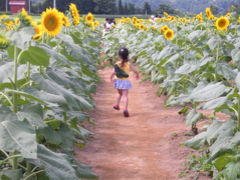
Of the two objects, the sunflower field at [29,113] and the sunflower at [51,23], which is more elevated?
the sunflower at [51,23]

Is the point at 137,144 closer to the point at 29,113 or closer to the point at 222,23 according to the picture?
the point at 222,23

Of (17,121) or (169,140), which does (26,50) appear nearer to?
(17,121)

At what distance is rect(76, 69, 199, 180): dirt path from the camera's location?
15.5 ft

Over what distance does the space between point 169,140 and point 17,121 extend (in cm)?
361

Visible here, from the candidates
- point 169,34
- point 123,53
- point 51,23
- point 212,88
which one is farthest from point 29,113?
point 123,53

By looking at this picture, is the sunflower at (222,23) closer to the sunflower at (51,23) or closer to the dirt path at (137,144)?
the dirt path at (137,144)

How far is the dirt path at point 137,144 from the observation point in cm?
471

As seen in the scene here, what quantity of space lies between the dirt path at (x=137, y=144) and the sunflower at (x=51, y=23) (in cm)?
140

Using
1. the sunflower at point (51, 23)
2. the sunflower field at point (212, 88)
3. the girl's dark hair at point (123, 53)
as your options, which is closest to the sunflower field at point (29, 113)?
the sunflower at point (51, 23)

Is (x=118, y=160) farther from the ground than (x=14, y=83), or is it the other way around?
(x=14, y=83)

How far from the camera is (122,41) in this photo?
1389 centimetres

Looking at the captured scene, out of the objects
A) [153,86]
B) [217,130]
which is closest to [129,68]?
[153,86]

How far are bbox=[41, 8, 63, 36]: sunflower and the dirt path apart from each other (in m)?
1.40

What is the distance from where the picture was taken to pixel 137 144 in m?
5.66
